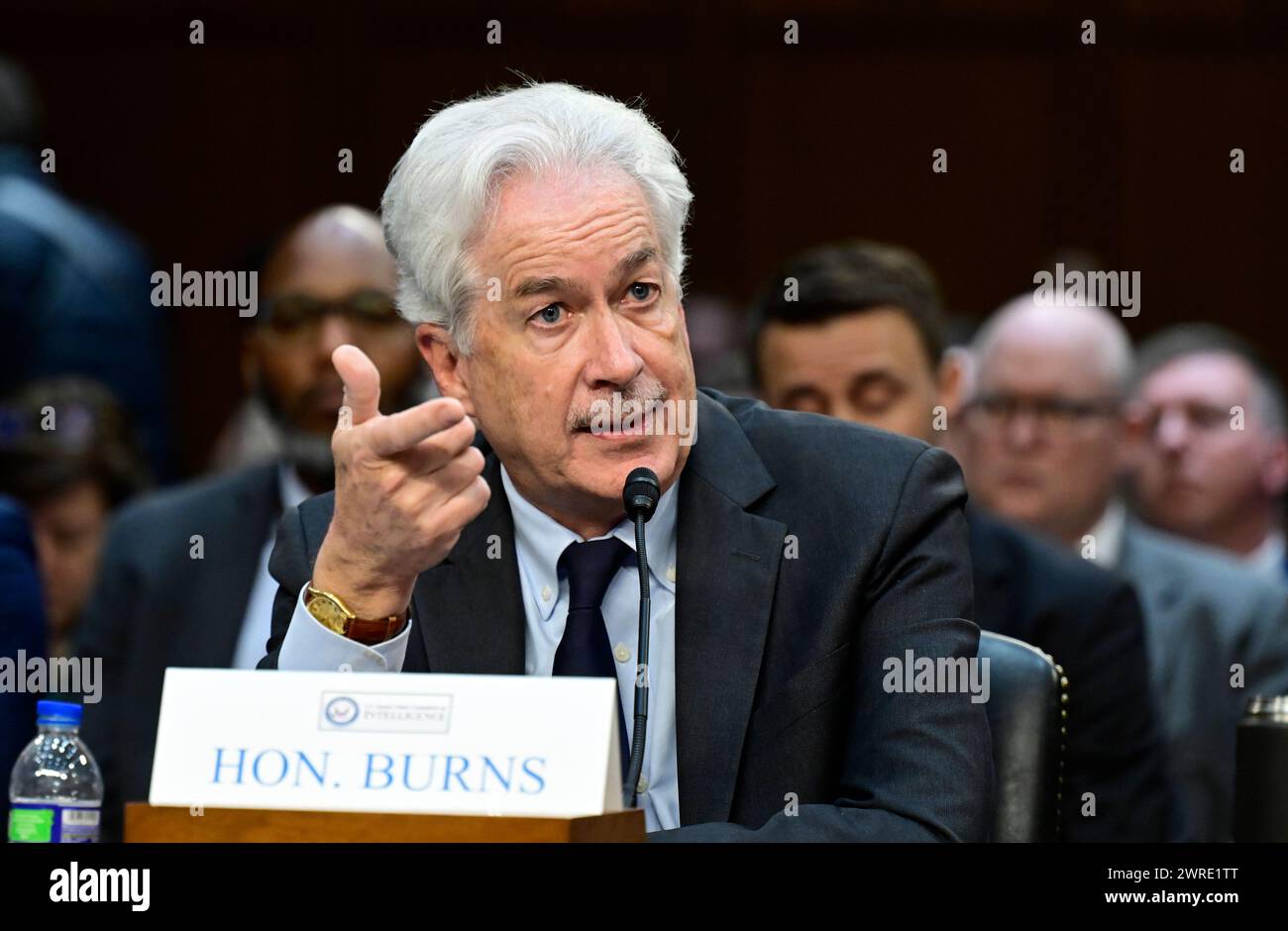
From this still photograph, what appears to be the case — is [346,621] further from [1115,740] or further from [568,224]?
[1115,740]

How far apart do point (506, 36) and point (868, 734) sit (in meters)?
4.74

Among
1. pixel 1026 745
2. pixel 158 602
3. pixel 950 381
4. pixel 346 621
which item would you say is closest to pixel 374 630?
pixel 346 621

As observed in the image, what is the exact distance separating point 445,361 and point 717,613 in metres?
0.52

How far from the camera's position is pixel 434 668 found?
91.9 inches

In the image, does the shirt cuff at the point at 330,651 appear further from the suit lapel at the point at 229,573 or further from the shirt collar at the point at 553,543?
the suit lapel at the point at 229,573

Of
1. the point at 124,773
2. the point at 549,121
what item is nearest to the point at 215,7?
the point at 124,773

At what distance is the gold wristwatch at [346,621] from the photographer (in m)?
2.06

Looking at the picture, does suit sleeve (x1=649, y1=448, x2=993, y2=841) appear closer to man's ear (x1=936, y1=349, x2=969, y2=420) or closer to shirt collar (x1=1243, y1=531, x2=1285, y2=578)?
man's ear (x1=936, y1=349, x2=969, y2=420)

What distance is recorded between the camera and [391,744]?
5.33 ft

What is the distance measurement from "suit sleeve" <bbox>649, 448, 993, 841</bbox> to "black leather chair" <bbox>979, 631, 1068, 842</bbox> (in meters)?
0.11

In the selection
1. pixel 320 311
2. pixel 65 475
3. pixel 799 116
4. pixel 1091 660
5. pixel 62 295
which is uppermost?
pixel 799 116

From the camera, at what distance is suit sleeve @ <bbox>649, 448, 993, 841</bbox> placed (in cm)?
200

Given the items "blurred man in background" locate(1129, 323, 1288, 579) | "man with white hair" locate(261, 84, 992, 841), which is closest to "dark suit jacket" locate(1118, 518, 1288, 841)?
"blurred man in background" locate(1129, 323, 1288, 579)
